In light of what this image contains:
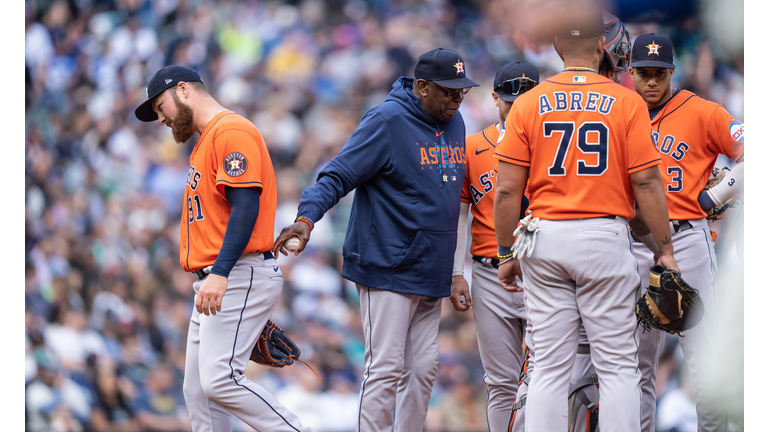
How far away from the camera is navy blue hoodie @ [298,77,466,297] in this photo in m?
2.97

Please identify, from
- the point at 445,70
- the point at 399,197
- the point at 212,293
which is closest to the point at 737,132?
the point at 445,70

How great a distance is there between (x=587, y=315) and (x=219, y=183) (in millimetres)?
1511

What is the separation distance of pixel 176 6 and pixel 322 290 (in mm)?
2910

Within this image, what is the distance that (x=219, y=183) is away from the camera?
2.70 meters

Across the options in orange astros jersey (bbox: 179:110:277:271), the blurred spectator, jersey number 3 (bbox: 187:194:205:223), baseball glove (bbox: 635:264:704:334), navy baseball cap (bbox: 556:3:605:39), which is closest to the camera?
baseball glove (bbox: 635:264:704:334)

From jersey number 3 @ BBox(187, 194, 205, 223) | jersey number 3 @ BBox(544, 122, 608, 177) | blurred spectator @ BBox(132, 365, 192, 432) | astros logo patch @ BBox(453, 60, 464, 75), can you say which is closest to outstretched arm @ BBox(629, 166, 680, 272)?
jersey number 3 @ BBox(544, 122, 608, 177)

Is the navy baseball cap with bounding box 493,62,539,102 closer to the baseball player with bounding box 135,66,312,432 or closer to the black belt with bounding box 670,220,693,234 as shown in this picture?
the black belt with bounding box 670,220,693,234

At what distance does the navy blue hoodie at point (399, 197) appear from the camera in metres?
2.97

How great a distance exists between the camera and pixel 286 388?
491 centimetres

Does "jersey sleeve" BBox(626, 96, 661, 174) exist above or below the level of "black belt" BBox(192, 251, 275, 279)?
above

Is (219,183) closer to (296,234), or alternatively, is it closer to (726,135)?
(296,234)

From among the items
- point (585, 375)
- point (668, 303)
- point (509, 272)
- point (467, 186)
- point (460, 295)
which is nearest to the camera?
point (668, 303)

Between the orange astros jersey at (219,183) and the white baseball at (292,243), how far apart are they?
0.21m

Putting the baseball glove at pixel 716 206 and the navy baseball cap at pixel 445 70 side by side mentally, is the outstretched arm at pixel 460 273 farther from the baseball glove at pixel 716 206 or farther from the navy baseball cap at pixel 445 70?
the baseball glove at pixel 716 206
